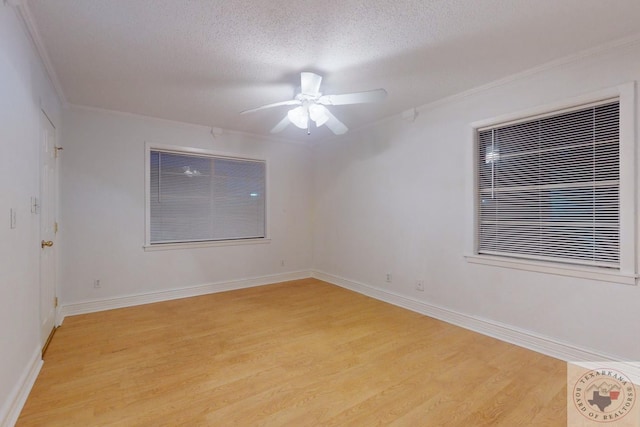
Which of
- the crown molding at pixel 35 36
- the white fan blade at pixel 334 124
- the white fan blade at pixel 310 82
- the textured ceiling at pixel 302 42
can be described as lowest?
the white fan blade at pixel 334 124

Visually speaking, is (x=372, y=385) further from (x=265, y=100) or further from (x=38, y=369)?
(x=265, y=100)

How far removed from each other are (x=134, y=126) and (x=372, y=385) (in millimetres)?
3975

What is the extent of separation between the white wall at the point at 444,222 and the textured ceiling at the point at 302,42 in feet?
0.84

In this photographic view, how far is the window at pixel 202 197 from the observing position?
4.13 meters

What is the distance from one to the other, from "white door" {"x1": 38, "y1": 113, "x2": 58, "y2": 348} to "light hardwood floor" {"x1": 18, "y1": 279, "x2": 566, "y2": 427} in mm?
263

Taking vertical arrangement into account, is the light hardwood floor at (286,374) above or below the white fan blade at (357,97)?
below

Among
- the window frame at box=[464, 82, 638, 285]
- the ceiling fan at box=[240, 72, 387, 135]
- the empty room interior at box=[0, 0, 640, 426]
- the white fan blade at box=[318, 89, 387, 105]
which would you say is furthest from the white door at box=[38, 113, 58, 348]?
the window frame at box=[464, 82, 638, 285]

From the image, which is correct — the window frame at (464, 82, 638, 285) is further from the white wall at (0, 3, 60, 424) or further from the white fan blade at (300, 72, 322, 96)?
the white wall at (0, 3, 60, 424)

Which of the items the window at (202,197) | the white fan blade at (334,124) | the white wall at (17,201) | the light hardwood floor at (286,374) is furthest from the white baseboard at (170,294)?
the white fan blade at (334,124)

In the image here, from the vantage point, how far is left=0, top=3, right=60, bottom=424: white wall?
1.68m

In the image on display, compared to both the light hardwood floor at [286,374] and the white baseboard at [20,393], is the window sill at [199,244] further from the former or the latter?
the white baseboard at [20,393]

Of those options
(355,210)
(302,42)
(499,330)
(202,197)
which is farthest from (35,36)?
(499,330)

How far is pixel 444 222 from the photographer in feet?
11.2

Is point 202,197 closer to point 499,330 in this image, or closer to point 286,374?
point 286,374
